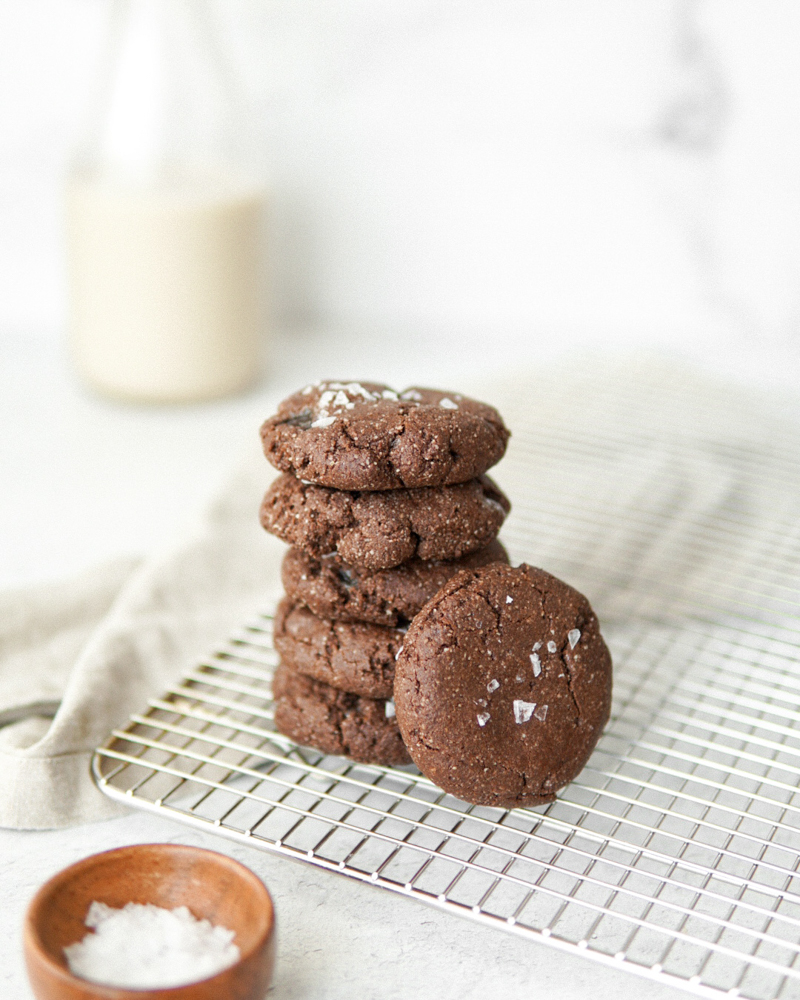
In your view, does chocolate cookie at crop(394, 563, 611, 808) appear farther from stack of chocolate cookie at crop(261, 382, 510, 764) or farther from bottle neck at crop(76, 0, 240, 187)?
bottle neck at crop(76, 0, 240, 187)

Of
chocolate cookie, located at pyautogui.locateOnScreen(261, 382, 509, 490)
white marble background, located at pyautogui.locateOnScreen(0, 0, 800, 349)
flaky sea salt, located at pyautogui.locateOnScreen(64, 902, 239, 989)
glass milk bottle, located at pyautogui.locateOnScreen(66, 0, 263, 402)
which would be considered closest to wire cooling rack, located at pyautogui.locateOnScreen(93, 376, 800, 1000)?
flaky sea salt, located at pyautogui.locateOnScreen(64, 902, 239, 989)

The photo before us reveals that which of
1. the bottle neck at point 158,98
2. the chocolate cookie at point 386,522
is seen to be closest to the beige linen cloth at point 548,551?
the chocolate cookie at point 386,522

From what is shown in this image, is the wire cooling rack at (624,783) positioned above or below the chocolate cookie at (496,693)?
below

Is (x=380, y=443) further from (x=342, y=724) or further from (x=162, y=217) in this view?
(x=162, y=217)

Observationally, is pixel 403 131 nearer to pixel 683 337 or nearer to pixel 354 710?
pixel 683 337

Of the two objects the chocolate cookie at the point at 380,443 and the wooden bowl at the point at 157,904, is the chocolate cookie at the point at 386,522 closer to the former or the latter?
the chocolate cookie at the point at 380,443

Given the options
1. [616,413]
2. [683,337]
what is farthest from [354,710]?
[683,337]
